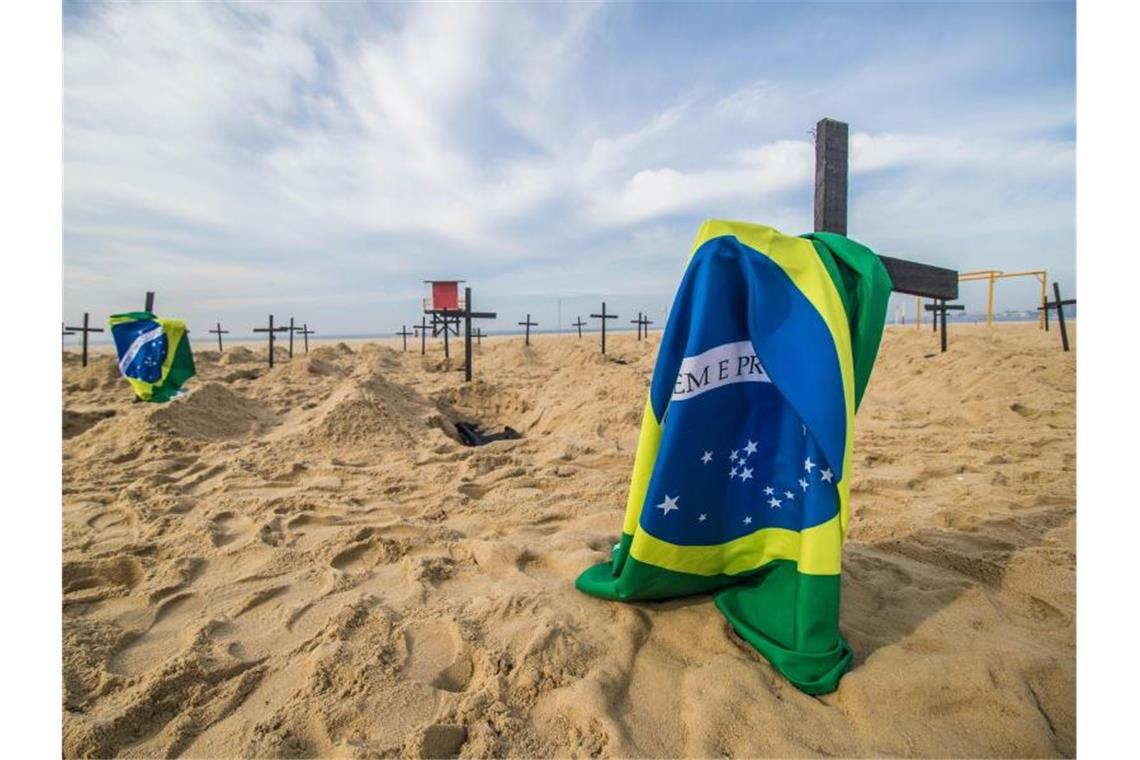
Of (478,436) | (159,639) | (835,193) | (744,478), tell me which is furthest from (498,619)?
(478,436)

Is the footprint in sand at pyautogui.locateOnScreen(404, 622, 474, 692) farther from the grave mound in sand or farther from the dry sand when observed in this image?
the grave mound in sand

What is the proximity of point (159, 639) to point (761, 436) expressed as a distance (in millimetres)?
2723

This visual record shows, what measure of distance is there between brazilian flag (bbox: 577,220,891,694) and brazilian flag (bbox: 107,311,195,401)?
8.18 metres

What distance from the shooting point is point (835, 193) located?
2.47 metres

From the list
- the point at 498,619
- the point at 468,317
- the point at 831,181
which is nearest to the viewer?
the point at 498,619

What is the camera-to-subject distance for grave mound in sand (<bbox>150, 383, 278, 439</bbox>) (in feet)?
20.4

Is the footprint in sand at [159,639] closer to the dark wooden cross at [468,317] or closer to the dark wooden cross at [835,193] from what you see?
the dark wooden cross at [835,193]

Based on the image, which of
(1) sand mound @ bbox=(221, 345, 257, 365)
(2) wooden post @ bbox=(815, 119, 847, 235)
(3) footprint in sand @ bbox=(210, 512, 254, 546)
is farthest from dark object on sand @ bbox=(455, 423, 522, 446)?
(1) sand mound @ bbox=(221, 345, 257, 365)

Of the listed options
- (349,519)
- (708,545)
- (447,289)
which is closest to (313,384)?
(349,519)

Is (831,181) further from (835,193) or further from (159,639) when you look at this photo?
(159,639)

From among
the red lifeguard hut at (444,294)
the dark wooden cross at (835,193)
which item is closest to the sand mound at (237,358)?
the red lifeguard hut at (444,294)

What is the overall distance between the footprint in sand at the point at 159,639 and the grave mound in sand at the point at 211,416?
14.7 feet

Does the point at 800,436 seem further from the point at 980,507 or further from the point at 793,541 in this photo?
the point at 980,507

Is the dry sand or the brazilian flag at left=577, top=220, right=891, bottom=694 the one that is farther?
the brazilian flag at left=577, top=220, right=891, bottom=694
